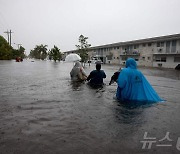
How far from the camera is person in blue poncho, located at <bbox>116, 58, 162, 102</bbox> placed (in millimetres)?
6301

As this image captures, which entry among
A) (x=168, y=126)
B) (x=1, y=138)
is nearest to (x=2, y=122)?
(x=1, y=138)

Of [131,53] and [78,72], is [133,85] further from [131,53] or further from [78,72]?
[131,53]

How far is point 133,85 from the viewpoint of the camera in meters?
6.39

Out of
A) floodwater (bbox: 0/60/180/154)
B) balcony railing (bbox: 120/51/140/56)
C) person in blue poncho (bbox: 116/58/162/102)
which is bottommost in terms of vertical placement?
floodwater (bbox: 0/60/180/154)

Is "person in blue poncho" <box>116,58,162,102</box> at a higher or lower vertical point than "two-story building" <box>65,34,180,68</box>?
lower

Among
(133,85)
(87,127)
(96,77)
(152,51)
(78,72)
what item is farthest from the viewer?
(152,51)

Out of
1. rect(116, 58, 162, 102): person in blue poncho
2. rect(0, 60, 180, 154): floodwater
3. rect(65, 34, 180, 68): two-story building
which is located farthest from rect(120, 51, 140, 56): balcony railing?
rect(0, 60, 180, 154): floodwater

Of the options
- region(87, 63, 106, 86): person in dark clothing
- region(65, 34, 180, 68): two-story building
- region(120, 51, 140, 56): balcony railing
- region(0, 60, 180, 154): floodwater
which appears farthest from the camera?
region(120, 51, 140, 56): balcony railing

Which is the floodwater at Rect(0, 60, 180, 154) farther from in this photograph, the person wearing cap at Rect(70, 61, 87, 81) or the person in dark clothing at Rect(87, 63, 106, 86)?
the person wearing cap at Rect(70, 61, 87, 81)

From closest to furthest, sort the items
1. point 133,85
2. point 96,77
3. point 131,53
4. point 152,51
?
point 133,85, point 96,77, point 152,51, point 131,53

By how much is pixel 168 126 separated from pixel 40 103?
409 cm

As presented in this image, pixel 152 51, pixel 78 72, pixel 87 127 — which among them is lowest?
pixel 87 127

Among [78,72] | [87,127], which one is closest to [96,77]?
[78,72]

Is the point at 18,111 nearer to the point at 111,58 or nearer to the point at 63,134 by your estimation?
the point at 63,134
